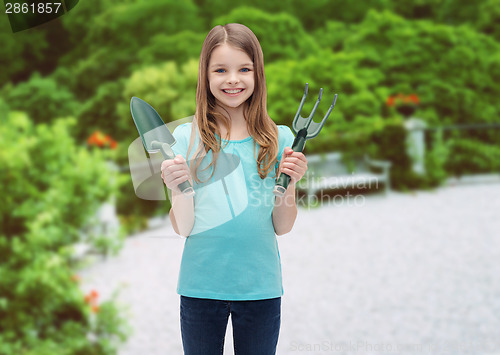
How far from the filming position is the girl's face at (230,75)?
83cm

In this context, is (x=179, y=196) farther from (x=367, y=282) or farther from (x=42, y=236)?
(x=367, y=282)

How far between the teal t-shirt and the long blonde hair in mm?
12

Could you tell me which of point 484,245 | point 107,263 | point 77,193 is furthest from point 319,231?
point 77,193

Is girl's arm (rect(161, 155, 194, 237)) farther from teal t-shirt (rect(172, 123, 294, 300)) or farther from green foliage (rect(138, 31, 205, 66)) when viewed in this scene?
green foliage (rect(138, 31, 205, 66))

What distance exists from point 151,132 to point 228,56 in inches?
6.9

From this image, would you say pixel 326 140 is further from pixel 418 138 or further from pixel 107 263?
pixel 107 263

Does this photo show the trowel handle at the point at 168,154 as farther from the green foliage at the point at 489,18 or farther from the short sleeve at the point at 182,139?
the green foliage at the point at 489,18

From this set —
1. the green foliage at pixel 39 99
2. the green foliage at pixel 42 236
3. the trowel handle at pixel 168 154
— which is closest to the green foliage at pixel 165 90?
the green foliage at pixel 39 99

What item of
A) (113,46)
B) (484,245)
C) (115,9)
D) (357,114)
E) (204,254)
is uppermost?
(115,9)

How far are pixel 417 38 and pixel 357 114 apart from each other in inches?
53.3

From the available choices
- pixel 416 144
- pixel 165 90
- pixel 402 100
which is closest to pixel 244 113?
pixel 165 90

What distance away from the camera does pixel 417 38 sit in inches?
211

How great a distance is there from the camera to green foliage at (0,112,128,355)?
1.86 meters

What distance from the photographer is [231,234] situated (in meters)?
0.82
